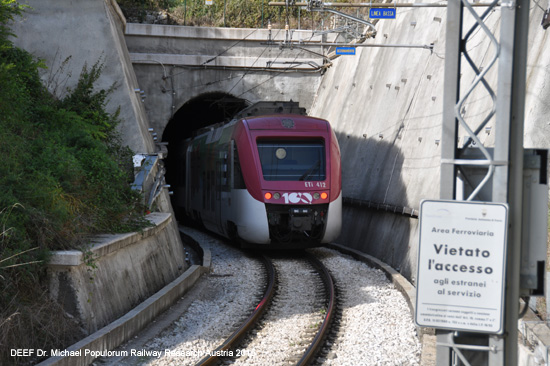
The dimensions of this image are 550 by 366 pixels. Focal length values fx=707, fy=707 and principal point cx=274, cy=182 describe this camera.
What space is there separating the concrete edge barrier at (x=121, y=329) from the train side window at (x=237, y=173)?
431 cm

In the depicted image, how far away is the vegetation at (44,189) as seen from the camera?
6887 mm

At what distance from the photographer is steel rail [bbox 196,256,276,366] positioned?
751 centimetres

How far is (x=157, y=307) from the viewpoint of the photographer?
31.9 ft

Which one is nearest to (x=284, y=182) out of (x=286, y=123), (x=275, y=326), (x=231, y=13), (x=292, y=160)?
(x=292, y=160)

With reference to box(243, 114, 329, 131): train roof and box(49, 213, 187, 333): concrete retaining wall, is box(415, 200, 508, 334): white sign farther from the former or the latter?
box(243, 114, 329, 131): train roof

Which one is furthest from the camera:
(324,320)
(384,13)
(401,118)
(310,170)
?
(401,118)

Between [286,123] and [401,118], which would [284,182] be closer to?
[286,123]

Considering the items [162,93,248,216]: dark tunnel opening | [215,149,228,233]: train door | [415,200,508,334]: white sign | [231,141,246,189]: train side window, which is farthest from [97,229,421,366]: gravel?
[162,93,248,216]: dark tunnel opening

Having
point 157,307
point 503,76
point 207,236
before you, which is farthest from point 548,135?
point 207,236

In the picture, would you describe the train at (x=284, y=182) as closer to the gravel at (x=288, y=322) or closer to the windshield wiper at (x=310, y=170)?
the windshield wiper at (x=310, y=170)

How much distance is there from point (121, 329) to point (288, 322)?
2.64 m

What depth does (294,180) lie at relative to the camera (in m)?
15.6

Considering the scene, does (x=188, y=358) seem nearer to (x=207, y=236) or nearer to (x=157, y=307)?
(x=157, y=307)

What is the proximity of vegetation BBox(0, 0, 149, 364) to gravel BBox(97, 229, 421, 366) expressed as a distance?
3.68 ft
